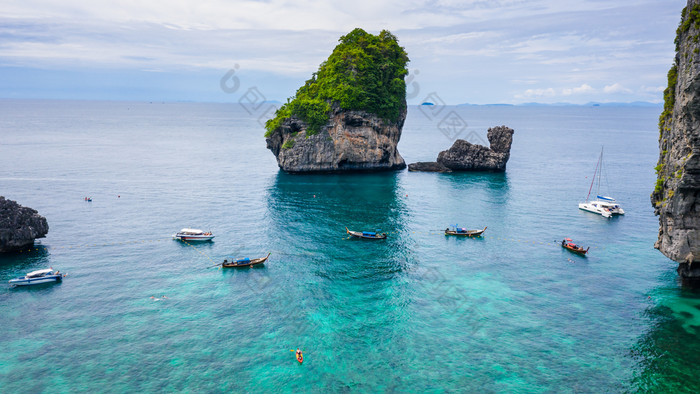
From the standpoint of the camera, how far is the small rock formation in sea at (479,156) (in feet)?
395

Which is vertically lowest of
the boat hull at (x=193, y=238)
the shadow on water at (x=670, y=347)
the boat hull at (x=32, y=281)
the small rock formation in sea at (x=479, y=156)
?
the shadow on water at (x=670, y=347)

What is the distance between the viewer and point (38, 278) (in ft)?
167

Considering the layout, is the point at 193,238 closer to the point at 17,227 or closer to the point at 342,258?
the point at 17,227

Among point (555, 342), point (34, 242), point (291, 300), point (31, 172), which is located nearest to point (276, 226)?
point (291, 300)

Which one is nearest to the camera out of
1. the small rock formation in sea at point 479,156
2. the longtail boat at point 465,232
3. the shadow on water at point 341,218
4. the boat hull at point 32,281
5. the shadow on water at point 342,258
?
the shadow on water at point 342,258

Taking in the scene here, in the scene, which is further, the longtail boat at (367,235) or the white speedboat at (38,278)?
the longtail boat at (367,235)

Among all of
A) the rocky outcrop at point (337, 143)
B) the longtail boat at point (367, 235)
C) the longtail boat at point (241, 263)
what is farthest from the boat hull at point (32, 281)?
the rocky outcrop at point (337, 143)

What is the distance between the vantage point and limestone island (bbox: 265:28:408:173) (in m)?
113

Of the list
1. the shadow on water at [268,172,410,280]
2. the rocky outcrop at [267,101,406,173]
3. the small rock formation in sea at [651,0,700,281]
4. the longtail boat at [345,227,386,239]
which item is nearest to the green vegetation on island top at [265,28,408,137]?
the rocky outcrop at [267,101,406,173]

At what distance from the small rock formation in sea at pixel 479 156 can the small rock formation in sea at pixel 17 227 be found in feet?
296

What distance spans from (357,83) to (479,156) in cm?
4075

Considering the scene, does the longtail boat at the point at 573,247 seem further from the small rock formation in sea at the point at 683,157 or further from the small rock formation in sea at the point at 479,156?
the small rock formation in sea at the point at 479,156

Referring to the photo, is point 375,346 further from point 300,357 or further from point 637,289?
point 637,289

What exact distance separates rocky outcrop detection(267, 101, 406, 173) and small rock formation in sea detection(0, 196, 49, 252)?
62.5m
